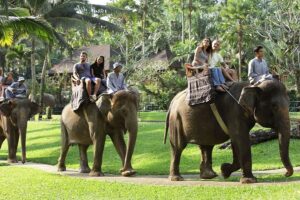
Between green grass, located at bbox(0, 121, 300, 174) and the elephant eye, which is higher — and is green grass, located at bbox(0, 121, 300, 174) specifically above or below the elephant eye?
below

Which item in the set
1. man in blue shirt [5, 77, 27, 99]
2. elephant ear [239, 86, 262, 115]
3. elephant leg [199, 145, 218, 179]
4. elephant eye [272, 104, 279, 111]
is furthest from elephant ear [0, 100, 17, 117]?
elephant eye [272, 104, 279, 111]

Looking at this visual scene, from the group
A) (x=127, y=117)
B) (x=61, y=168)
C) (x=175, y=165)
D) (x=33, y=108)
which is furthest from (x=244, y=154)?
(x=33, y=108)

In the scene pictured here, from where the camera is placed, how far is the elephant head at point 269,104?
932 centimetres

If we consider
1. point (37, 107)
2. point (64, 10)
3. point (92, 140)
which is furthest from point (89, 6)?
point (92, 140)

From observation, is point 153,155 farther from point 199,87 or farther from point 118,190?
point 118,190

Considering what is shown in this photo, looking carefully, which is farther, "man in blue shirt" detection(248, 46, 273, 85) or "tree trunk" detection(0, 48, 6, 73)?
"tree trunk" detection(0, 48, 6, 73)

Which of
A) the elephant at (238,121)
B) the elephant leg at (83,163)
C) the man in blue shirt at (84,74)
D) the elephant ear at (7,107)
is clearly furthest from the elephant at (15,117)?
the elephant at (238,121)

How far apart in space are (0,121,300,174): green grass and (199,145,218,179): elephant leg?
1.32 meters

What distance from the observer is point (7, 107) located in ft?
51.8

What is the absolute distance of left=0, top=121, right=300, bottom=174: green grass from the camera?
517 inches

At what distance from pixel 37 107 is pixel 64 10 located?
12239mm

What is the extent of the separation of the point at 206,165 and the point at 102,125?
8.60 feet

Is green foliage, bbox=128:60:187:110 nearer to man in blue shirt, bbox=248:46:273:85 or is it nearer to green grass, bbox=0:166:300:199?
green grass, bbox=0:166:300:199

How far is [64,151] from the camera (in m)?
13.7
